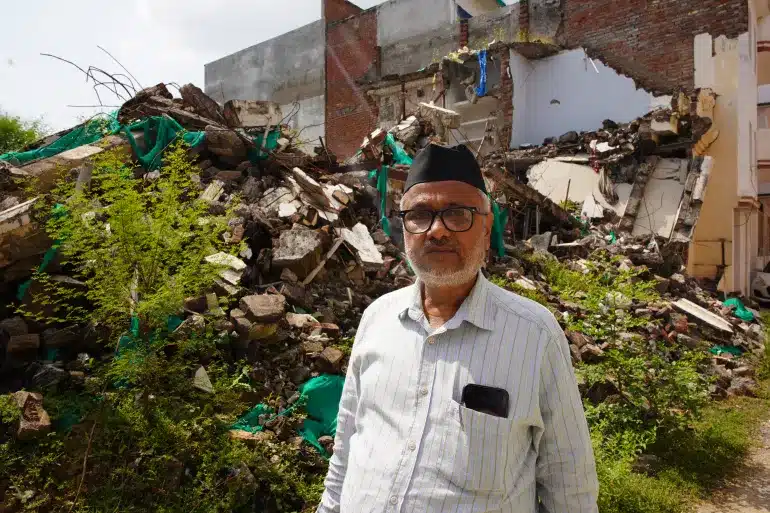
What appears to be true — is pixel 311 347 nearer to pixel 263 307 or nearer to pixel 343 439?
pixel 263 307

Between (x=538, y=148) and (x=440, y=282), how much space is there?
1401 centimetres

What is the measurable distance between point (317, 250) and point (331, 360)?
6.14 feet

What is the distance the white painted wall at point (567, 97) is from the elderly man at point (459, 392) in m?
14.5

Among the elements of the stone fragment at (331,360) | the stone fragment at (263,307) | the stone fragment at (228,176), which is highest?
the stone fragment at (228,176)

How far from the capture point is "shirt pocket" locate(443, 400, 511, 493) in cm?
158

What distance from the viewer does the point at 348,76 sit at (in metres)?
21.4

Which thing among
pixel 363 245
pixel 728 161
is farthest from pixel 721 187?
pixel 363 245

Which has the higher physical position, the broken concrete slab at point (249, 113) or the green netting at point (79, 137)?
the broken concrete slab at point (249, 113)

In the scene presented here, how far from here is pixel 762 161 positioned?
1920 centimetres

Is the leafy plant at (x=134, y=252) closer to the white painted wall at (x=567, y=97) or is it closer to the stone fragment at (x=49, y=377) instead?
the stone fragment at (x=49, y=377)

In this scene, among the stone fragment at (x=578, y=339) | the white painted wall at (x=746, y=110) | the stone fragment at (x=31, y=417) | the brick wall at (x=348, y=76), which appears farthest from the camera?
the brick wall at (x=348, y=76)

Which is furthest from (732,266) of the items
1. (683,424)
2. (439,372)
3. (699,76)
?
(439,372)

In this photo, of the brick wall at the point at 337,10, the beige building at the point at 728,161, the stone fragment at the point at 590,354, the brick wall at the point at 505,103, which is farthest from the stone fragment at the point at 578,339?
the brick wall at the point at 337,10

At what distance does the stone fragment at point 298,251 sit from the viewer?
6443mm
